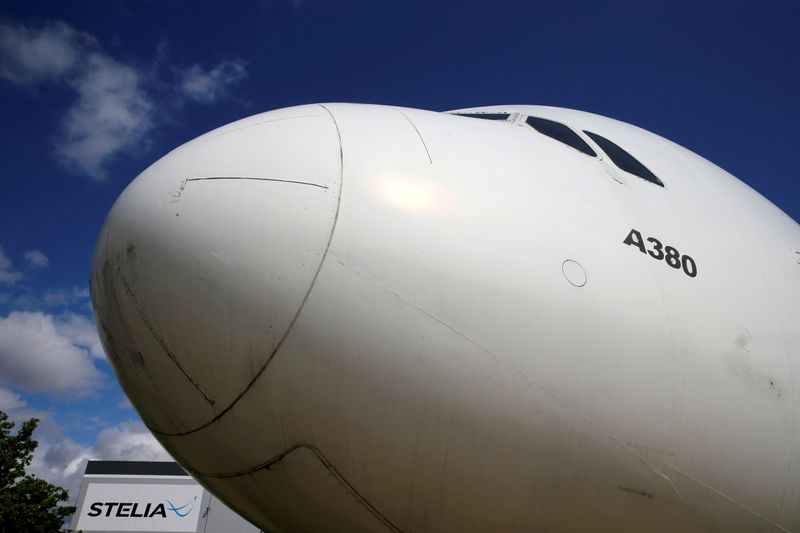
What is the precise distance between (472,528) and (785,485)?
2.42m

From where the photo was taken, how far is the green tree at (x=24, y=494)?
93.1 feet

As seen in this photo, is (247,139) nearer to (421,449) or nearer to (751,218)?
(421,449)

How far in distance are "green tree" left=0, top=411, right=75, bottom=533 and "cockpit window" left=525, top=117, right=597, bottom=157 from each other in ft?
110

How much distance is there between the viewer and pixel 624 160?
4.79m

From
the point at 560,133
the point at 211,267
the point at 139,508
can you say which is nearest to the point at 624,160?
the point at 560,133

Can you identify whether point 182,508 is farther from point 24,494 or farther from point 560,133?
point 560,133

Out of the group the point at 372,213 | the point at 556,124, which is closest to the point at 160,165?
the point at 372,213

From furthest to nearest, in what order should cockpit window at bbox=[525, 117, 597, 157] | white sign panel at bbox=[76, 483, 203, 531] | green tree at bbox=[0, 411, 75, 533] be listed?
white sign panel at bbox=[76, 483, 203, 531], green tree at bbox=[0, 411, 75, 533], cockpit window at bbox=[525, 117, 597, 157]

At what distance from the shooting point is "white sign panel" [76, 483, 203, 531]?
38.4 metres

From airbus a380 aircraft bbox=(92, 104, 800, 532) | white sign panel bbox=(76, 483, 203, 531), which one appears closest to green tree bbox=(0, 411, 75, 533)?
white sign panel bbox=(76, 483, 203, 531)

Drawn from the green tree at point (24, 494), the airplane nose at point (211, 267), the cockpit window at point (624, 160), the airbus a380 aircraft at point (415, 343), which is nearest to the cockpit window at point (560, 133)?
the cockpit window at point (624, 160)

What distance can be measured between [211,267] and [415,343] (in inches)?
44.3

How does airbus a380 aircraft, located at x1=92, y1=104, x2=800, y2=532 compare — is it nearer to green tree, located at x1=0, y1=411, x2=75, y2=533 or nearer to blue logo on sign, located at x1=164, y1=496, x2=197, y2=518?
green tree, located at x1=0, y1=411, x2=75, y2=533

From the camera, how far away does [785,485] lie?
400 centimetres
